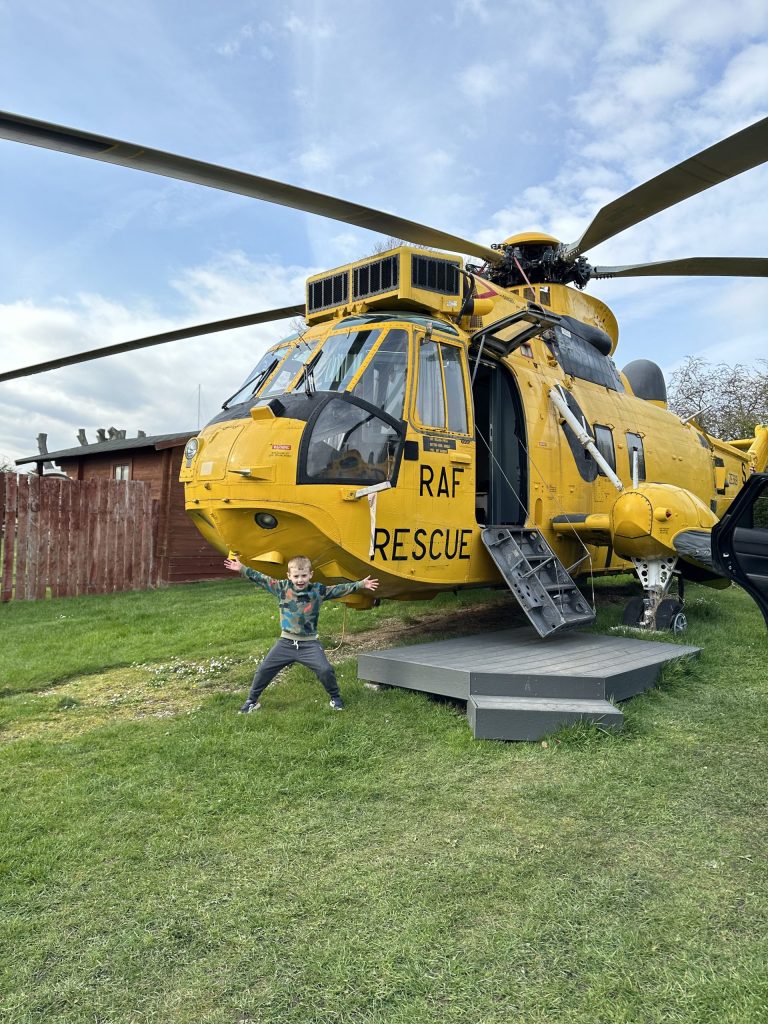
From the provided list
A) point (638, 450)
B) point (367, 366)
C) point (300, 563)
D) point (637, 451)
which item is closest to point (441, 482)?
point (367, 366)

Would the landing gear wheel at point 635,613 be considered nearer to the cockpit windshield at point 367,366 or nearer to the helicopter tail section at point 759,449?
the cockpit windshield at point 367,366

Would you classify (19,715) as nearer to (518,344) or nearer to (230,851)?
(230,851)

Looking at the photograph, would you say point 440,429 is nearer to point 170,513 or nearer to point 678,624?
point 678,624

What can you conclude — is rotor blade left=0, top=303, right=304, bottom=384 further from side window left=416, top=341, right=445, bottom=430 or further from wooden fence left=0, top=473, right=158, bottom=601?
wooden fence left=0, top=473, right=158, bottom=601

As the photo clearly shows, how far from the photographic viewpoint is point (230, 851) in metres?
3.47

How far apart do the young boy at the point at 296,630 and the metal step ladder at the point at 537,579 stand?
1.93 metres

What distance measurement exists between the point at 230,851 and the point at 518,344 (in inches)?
227

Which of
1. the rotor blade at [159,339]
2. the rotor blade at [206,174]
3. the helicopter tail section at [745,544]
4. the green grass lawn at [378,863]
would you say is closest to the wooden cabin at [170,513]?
the rotor blade at [159,339]

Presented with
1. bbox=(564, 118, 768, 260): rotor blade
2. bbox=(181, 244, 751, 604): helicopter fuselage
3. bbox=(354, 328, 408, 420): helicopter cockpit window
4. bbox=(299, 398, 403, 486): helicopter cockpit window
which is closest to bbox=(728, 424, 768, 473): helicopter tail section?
bbox=(181, 244, 751, 604): helicopter fuselage

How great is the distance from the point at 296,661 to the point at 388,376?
2.62m

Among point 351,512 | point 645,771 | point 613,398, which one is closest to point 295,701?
point 351,512

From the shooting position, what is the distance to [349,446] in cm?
586

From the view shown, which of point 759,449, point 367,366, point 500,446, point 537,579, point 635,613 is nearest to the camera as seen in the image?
point 367,366

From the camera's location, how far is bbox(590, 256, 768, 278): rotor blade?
821 cm
